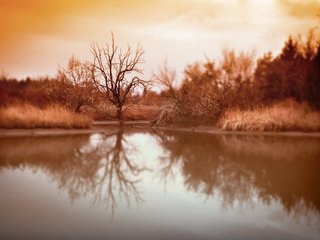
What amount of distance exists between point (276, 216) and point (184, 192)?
138cm

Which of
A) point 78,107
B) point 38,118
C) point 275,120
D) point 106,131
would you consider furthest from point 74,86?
point 275,120

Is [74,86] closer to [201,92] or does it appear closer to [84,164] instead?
[201,92]

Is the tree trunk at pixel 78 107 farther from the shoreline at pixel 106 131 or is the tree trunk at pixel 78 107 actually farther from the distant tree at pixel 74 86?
the shoreline at pixel 106 131

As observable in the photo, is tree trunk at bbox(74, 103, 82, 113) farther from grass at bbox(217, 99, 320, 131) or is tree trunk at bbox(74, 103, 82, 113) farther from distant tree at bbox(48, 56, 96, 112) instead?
grass at bbox(217, 99, 320, 131)

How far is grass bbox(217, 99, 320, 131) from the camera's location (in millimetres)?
13391

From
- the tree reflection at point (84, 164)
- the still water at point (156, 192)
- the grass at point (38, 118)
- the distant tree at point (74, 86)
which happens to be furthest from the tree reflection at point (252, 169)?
the distant tree at point (74, 86)

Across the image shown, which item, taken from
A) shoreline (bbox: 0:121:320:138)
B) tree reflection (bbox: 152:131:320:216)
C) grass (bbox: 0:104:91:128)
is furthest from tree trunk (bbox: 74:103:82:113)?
tree reflection (bbox: 152:131:320:216)

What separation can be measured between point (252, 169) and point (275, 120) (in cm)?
714

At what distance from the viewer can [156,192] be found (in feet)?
17.3

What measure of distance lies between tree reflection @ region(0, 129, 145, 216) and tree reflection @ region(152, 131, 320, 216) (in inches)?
34.4

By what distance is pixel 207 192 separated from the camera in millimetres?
5293

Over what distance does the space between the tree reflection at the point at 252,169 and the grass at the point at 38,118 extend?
3.87 meters

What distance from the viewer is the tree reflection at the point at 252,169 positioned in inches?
202

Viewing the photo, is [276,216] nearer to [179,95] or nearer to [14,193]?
[14,193]
